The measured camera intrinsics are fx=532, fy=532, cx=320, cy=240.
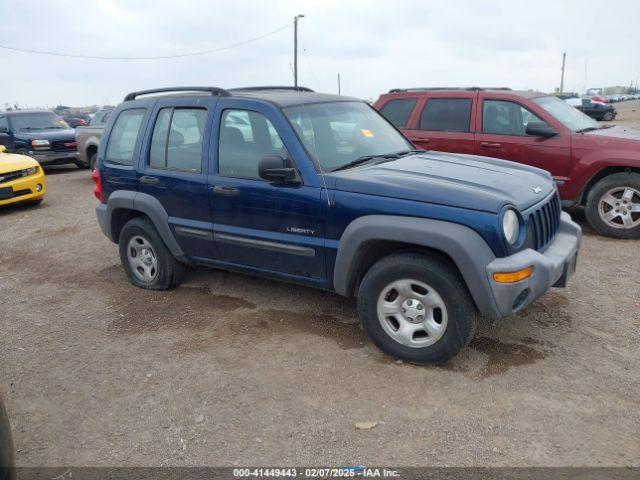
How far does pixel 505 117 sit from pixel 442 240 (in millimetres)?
4394

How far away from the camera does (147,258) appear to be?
518cm

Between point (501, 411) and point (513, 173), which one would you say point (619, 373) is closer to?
point (501, 411)

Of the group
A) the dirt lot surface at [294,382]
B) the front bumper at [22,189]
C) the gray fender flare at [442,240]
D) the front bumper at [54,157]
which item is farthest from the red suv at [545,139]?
the front bumper at [54,157]

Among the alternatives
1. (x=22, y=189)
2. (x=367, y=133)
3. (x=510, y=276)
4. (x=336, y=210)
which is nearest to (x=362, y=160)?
(x=367, y=133)

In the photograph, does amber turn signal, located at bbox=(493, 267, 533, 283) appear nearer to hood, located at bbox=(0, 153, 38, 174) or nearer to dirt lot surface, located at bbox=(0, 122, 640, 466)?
dirt lot surface, located at bbox=(0, 122, 640, 466)

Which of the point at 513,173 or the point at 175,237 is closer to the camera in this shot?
the point at 513,173

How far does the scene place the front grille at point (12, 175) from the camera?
887 centimetres

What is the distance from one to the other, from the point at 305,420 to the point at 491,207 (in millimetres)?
1684

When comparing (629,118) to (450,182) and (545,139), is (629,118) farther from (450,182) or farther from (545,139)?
(450,182)

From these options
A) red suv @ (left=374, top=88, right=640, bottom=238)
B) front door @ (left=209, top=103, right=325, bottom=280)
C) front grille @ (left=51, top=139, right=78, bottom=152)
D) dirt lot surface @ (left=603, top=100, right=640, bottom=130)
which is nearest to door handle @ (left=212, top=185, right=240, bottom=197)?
front door @ (left=209, top=103, right=325, bottom=280)

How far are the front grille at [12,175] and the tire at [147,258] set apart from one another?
197 inches

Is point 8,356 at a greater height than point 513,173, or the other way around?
point 513,173

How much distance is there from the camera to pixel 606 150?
20.8 feet

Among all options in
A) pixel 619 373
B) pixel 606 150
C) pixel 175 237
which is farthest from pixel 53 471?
pixel 606 150
